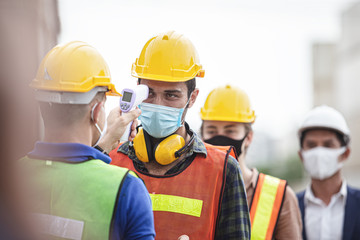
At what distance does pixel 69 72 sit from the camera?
221cm

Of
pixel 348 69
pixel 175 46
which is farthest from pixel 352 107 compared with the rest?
pixel 175 46

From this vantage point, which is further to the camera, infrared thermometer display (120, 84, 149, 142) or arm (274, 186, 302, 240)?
arm (274, 186, 302, 240)

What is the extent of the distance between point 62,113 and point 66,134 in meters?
0.10

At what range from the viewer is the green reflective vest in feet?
6.63

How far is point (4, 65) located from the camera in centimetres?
107

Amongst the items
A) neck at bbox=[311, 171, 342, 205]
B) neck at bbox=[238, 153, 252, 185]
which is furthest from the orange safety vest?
neck at bbox=[311, 171, 342, 205]

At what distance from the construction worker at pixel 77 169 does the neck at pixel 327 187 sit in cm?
341

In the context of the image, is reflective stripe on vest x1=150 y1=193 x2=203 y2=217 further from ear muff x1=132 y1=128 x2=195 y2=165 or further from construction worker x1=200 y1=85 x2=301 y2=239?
construction worker x1=200 y1=85 x2=301 y2=239

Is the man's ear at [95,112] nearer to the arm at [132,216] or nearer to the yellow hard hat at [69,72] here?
the yellow hard hat at [69,72]

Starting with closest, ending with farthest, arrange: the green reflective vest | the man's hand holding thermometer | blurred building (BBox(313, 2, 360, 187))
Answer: the green reflective vest, the man's hand holding thermometer, blurred building (BBox(313, 2, 360, 187))

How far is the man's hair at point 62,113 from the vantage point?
7.20 ft

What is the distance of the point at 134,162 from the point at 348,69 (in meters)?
35.9

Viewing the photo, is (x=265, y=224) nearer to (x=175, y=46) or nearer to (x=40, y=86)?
(x=175, y=46)

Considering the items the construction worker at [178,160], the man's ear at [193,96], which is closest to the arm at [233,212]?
the construction worker at [178,160]
